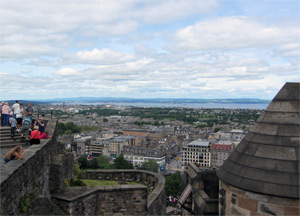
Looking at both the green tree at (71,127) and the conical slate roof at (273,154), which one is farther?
the green tree at (71,127)

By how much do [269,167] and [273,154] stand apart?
0.20m

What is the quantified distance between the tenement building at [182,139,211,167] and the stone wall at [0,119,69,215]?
3893 inches

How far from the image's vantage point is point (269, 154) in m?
4.36

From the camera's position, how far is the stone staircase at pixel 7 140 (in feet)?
36.5

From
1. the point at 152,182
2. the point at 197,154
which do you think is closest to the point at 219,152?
the point at 197,154

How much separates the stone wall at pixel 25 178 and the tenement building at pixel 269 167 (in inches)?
141

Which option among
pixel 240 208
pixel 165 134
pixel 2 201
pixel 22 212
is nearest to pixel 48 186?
pixel 22 212

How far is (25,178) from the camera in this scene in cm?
618

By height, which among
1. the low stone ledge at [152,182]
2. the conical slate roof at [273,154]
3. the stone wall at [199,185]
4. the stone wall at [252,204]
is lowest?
the low stone ledge at [152,182]

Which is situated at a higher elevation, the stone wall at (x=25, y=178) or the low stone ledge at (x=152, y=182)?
the stone wall at (x=25, y=178)

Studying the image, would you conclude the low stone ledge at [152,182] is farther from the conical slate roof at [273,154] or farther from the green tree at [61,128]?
the green tree at [61,128]

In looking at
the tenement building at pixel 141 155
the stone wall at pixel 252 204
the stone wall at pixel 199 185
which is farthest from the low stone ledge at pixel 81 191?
the tenement building at pixel 141 155

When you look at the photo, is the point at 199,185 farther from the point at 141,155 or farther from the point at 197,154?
the point at 197,154

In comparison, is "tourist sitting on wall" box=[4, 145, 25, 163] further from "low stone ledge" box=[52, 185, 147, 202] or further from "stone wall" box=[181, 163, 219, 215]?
"stone wall" box=[181, 163, 219, 215]
